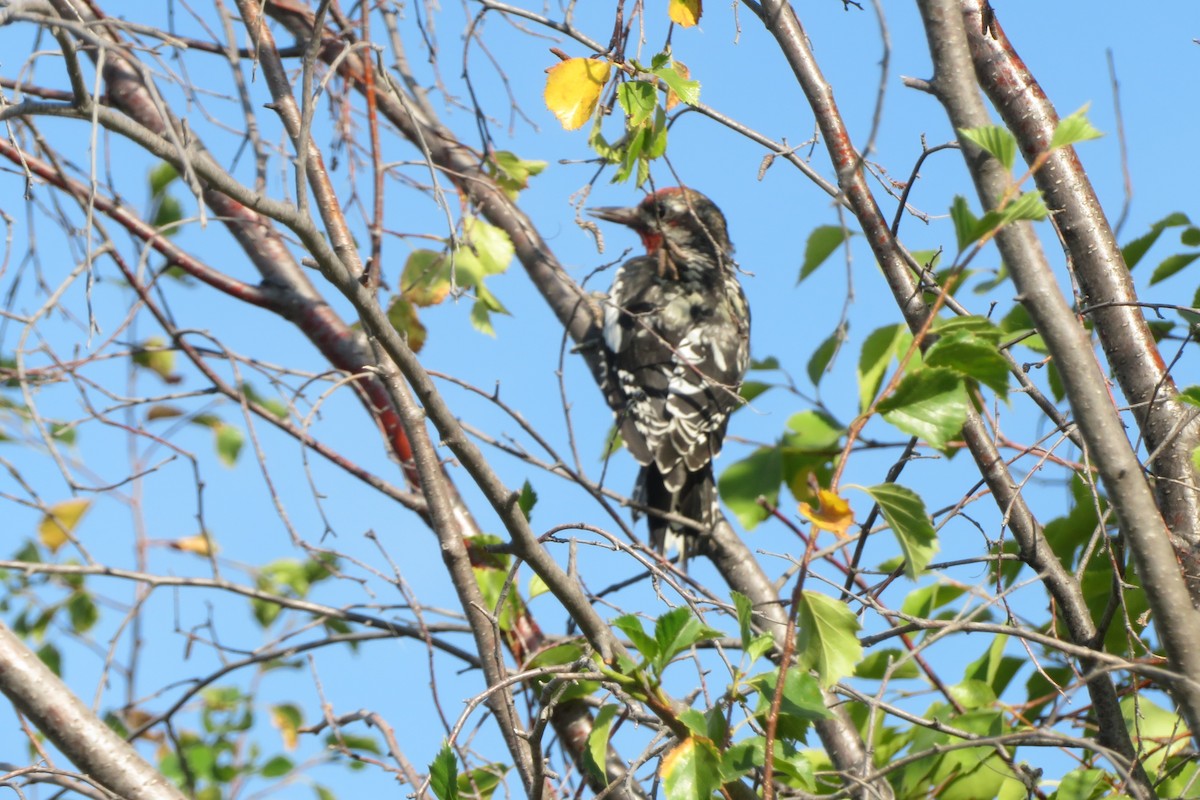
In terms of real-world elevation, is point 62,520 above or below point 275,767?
above

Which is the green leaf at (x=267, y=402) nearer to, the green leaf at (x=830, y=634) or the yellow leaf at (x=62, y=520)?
the yellow leaf at (x=62, y=520)

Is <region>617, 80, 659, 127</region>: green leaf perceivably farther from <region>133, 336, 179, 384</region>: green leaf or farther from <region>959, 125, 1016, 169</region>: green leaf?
<region>133, 336, 179, 384</region>: green leaf

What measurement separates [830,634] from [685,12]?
1.41 metres

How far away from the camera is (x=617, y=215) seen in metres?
6.08

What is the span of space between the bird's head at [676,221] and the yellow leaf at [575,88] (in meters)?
3.40

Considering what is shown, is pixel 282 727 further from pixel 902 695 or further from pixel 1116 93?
pixel 1116 93

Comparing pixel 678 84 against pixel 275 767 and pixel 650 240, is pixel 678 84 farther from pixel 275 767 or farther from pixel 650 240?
pixel 650 240

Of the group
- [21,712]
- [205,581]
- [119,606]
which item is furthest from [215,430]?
[21,712]

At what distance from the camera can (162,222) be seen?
3.99m

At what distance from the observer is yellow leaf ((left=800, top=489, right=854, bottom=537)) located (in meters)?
1.52

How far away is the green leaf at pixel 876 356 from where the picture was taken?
2.93m

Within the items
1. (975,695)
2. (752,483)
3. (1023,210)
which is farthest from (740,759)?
(752,483)

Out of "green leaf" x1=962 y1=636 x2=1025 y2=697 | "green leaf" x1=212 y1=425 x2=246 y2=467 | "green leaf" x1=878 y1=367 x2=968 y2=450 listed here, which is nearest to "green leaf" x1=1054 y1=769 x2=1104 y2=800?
"green leaf" x1=962 y1=636 x2=1025 y2=697

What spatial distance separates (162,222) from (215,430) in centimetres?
96
